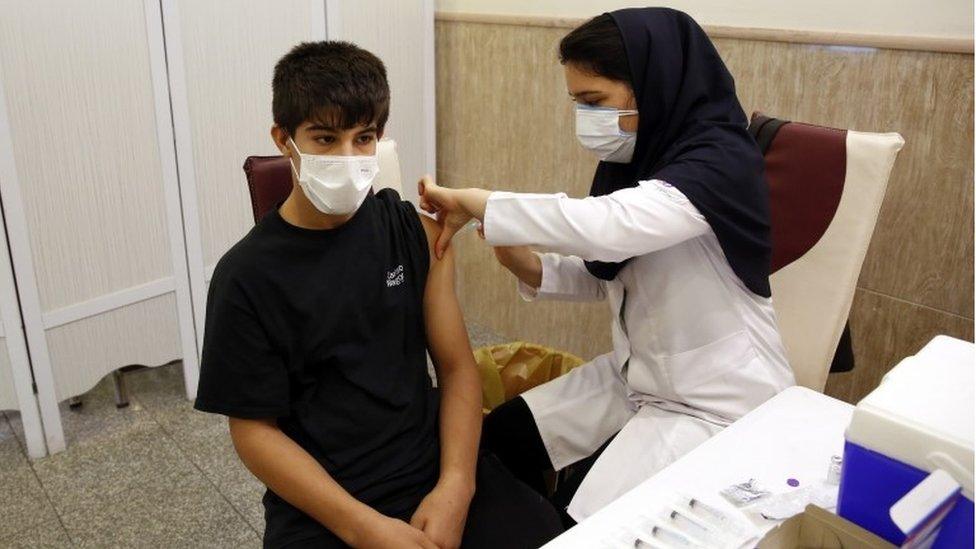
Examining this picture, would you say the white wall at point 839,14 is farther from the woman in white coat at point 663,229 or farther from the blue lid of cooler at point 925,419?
the blue lid of cooler at point 925,419

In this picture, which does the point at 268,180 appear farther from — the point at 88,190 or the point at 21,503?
the point at 21,503

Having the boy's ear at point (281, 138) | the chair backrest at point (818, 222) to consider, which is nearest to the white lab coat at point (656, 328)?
the chair backrest at point (818, 222)

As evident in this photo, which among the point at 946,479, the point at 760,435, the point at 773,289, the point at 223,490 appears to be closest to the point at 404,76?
the point at 223,490

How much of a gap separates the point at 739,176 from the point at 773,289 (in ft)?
1.16

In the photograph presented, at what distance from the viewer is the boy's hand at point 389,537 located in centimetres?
121

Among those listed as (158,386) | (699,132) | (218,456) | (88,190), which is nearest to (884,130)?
(699,132)

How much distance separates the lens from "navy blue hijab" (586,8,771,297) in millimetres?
1314

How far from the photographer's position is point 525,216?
1344 mm

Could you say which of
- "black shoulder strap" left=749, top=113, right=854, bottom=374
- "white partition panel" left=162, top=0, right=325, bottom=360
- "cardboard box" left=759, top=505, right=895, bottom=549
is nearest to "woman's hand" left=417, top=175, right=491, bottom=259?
"black shoulder strap" left=749, top=113, right=854, bottom=374

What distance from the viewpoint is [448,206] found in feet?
4.73

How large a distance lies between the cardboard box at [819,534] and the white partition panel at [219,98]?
2.10 meters

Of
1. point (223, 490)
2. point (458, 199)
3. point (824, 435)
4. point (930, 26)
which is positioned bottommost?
point (223, 490)

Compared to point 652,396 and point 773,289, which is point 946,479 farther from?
point 773,289

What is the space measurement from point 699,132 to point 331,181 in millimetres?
632
